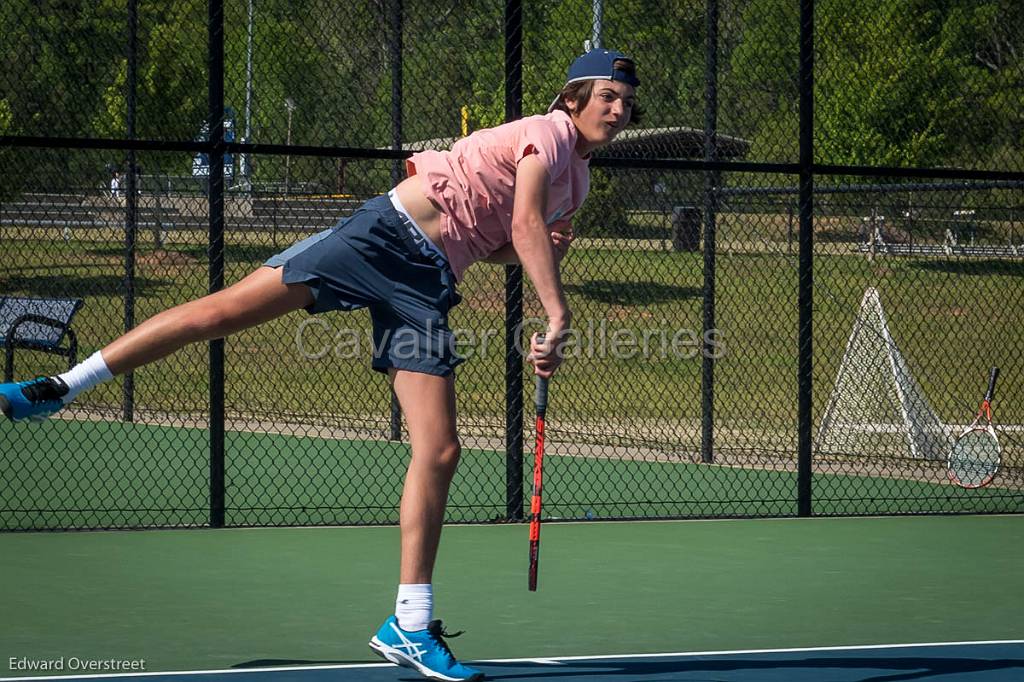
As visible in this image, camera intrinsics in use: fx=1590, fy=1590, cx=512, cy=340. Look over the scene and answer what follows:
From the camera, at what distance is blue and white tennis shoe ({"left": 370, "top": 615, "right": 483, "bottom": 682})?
4.92 metres

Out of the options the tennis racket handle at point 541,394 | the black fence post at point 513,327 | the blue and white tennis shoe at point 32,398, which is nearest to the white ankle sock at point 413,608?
the tennis racket handle at point 541,394

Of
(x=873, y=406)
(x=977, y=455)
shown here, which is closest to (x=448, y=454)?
(x=977, y=455)

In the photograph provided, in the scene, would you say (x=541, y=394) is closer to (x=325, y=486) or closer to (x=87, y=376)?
(x=87, y=376)

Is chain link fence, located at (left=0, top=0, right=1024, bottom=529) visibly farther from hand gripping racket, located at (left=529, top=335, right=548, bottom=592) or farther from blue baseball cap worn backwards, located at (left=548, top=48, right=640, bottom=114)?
blue baseball cap worn backwards, located at (left=548, top=48, right=640, bottom=114)

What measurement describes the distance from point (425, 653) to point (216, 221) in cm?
367

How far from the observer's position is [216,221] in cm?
802

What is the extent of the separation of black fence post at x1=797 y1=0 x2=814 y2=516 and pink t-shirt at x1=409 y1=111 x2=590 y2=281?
3825 mm

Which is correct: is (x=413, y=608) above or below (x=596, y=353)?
below

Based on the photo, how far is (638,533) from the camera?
8164 mm

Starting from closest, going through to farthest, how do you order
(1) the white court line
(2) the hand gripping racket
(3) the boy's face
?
(1) the white court line, (3) the boy's face, (2) the hand gripping racket

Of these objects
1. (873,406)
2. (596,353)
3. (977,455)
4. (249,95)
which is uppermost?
(249,95)

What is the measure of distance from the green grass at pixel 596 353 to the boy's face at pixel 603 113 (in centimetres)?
724

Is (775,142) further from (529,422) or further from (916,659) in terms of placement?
(916,659)

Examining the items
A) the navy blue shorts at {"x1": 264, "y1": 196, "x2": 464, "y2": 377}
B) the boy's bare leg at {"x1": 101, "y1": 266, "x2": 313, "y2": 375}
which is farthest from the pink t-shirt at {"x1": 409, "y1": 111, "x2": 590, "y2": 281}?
the boy's bare leg at {"x1": 101, "y1": 266, "x2": 313, "y2": 375}
